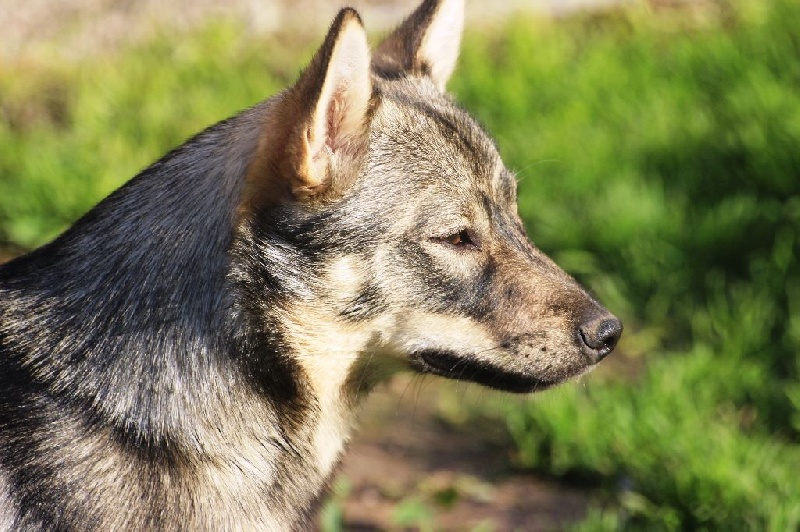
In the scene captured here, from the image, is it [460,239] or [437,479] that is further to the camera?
[437,479]

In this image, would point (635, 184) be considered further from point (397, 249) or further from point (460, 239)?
point (397, 249)

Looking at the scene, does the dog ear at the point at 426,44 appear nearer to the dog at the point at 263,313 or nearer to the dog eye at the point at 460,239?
the dog at the point at 263,313

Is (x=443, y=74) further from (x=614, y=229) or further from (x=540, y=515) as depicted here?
(x=614, y=229)

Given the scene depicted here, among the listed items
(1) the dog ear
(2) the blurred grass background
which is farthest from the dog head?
(2) the blurred grass background

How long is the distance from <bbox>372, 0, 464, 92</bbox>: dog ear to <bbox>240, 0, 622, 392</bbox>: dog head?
0.27 m

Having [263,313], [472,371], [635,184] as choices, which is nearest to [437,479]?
[472,371]

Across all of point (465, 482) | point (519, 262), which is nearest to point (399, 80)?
point (519, 262)

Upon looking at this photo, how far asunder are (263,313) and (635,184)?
3.69 metres

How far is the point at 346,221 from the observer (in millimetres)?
3180

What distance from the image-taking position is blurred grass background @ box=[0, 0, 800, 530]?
4441 millimetres

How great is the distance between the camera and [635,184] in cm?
628

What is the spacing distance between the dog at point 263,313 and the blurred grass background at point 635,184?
1133 mm

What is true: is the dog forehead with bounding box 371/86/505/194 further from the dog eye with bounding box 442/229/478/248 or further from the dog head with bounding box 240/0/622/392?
the dog eye with bounding box 442/229/478/248

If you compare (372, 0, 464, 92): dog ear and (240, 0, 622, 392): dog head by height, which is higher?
(372, 0, 464, 92): dog ear
